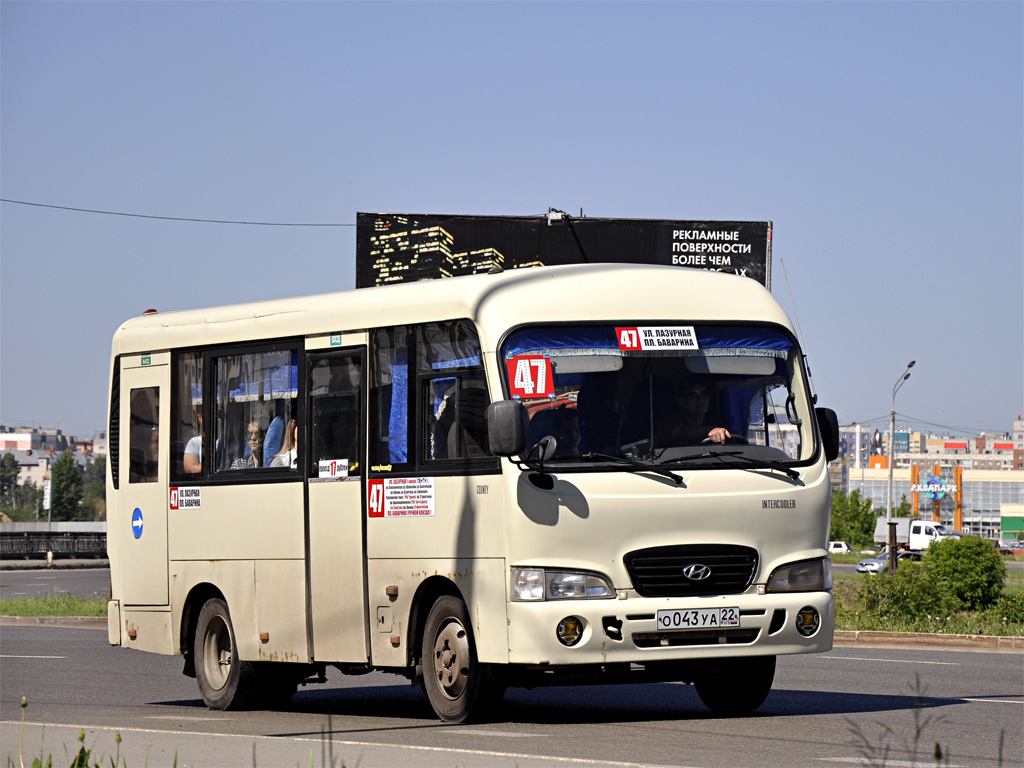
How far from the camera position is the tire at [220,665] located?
1300cm

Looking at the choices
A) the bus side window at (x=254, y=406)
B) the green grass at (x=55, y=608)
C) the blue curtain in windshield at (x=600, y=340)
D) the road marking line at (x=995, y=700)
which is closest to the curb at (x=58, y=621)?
the green grass at (x=55, y=608)

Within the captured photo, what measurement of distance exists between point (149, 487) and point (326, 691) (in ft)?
9.29

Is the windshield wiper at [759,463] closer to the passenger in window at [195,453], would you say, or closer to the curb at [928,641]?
the passenger in window at [195,453]

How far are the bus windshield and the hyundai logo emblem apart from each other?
68 cm

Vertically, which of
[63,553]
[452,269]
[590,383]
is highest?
[452,269]

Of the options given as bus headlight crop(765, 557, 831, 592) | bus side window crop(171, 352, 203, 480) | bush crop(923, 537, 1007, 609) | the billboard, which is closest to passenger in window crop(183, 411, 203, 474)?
bus side window crop(171, 352, 203, 480)

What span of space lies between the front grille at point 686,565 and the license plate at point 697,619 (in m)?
0.14

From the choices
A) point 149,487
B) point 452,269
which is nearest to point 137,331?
point 149,487

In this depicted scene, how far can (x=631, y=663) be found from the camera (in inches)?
407

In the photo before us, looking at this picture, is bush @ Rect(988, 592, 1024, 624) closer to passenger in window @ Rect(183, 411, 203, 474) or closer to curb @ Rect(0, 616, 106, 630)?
passenger in window @ Rect(183, 411, 203, 474)

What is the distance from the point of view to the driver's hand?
1074 cm

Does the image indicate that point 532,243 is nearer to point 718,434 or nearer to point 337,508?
point 337,508

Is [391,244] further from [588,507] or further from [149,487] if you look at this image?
[588,507]

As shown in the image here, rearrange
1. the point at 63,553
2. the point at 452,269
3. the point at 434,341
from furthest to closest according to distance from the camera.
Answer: the point at 63,553, the point at 452,269, the point at 434,341
